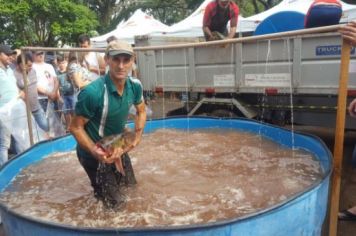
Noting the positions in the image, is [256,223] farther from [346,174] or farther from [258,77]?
[258,77]

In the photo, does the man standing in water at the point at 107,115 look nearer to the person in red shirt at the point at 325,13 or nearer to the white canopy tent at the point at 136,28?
the person in red shirt at the point at 325,13

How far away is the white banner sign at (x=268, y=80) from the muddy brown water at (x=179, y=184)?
0.98m

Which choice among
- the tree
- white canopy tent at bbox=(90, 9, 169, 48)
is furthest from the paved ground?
the tree

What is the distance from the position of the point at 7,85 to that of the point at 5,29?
1860cm

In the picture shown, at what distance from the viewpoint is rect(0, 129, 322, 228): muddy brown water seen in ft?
11.5

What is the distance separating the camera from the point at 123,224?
336cm

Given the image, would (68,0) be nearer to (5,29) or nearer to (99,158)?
(5,29)

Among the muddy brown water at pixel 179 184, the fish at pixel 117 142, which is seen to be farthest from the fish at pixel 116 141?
the muddy brown water at pixel 179 184

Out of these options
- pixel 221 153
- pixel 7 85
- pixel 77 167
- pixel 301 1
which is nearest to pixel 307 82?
pixel 221 153

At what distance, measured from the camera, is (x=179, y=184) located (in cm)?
427

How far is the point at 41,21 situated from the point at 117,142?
21.4 meters

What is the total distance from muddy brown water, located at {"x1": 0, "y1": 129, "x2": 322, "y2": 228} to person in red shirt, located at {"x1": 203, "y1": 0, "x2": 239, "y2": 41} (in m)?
2.52

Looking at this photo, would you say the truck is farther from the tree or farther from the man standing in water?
the tree

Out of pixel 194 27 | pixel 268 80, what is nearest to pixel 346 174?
pixel 268 80
